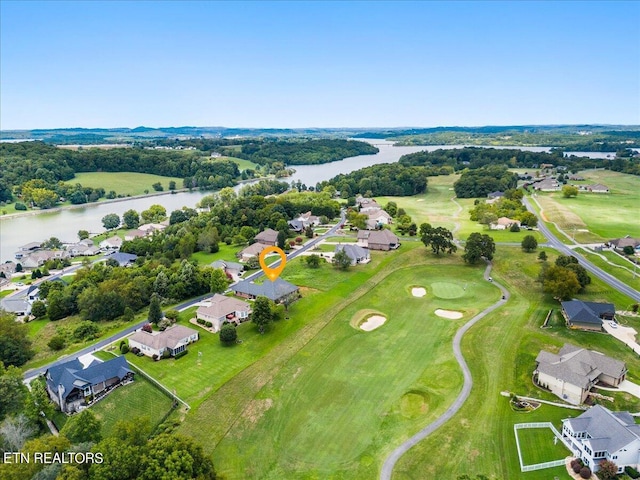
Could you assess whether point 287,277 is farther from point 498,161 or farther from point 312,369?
point 498,161

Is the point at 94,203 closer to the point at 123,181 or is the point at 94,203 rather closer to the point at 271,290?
the point at 123,181

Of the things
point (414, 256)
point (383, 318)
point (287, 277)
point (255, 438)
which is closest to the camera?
point (255, 438)

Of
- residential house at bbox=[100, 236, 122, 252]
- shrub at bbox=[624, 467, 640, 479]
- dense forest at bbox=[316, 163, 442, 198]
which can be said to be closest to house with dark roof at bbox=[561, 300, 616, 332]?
shrub at bbox=[624, 467, 640, 479]

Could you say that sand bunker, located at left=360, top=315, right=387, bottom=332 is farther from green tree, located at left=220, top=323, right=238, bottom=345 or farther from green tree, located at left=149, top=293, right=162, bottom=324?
green tree, located at left=149, top=293, right=162, bottom=324

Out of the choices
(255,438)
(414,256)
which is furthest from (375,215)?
(255,438)

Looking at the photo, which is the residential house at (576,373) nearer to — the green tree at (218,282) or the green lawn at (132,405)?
the green lawn at (132,405)

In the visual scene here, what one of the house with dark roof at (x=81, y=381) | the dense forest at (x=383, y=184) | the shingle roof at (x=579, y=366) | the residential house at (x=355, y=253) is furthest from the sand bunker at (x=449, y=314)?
the dense forest at (x=383, y=184)
